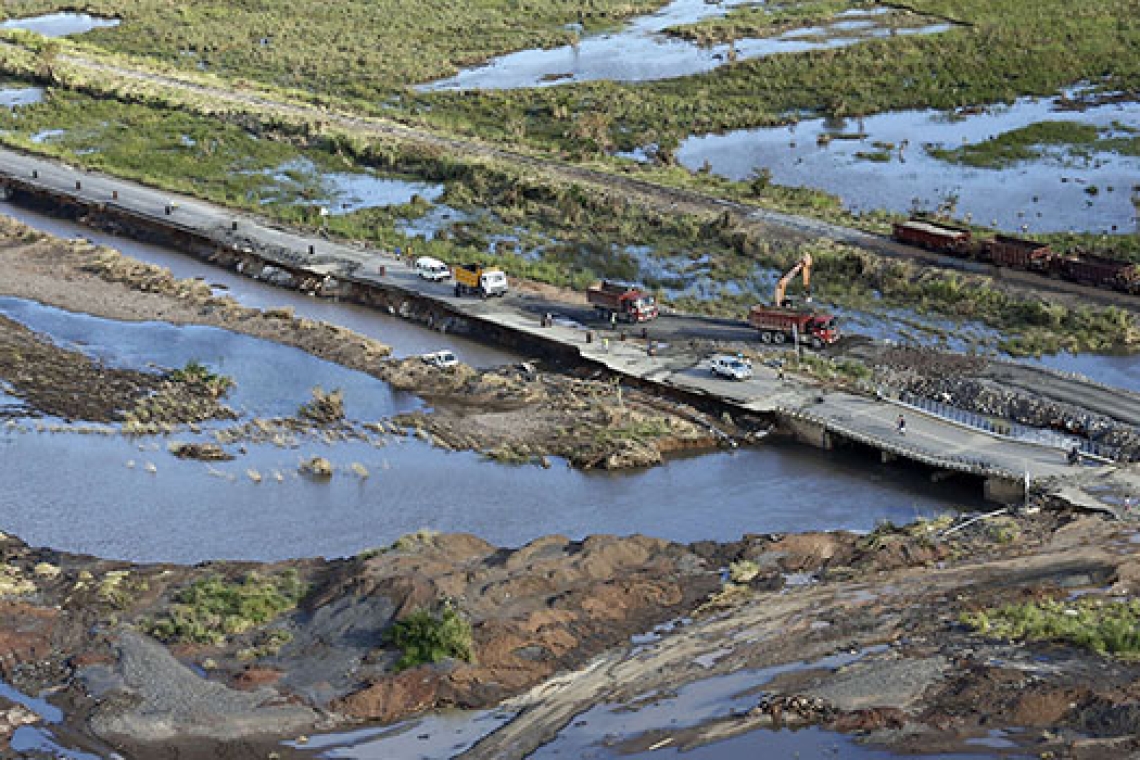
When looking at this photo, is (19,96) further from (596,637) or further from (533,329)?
(596,637)

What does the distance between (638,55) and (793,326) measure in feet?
221

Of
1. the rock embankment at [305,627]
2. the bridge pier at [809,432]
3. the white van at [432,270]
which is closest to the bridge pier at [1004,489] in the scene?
the bridge pier at [809,432]

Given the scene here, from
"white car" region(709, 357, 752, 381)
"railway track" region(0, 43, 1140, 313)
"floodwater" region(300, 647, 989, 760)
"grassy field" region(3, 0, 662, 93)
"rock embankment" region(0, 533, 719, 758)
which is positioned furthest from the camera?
"grassy field" region(3, 0, 662, 93)

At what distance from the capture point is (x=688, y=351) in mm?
58812

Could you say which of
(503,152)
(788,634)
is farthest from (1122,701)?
(503,152)

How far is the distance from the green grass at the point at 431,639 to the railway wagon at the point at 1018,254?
36.7 meters

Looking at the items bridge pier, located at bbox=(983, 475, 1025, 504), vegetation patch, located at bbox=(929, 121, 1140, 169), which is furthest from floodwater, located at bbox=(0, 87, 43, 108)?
bridge pier, located at bbox=(983, 475, 1025, 504)

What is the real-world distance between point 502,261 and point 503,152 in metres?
21.1

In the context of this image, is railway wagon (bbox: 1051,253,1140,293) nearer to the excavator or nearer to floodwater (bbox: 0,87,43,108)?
the excavator

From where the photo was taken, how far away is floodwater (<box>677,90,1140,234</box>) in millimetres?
76938

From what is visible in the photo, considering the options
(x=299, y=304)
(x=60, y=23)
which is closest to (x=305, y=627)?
(x=299, y=304)

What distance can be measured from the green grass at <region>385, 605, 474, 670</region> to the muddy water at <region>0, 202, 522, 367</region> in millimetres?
22926

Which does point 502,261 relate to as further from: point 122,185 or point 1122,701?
point 1122,701

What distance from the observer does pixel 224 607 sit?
4072 cm
